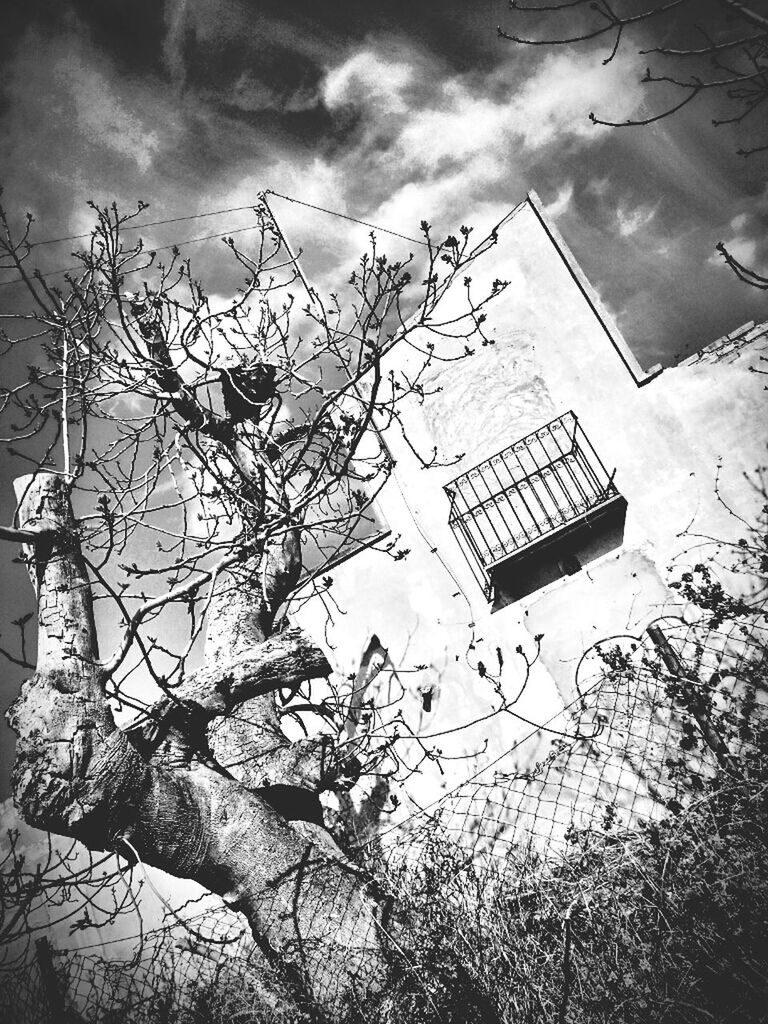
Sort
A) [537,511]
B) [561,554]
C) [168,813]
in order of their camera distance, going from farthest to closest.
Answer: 1. [537,511]
2. [561,554]
3. [168,813]

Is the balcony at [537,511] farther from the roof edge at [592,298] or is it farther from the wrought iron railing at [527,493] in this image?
the roof edge at [592,298]

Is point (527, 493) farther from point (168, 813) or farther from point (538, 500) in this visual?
point (168, 813)

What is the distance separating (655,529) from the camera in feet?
24.3

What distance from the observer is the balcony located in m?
7.81

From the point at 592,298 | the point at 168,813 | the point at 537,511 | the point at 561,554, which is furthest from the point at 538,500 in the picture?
the point at 168,813

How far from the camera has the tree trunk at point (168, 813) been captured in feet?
9.05

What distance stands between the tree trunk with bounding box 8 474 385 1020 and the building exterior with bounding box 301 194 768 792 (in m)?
3.63

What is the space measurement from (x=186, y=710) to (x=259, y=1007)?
185 cm

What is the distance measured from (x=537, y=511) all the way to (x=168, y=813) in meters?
6.74

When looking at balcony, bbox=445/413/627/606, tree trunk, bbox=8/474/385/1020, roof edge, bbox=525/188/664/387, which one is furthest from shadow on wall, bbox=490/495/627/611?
tree trunk, bbox=8/474/385/1020

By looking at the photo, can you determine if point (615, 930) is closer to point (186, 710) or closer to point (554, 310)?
point (186, 710)

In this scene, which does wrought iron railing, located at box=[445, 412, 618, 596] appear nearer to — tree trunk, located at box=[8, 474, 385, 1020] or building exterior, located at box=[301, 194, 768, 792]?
building exterior, located at box=[301, 194, 768, 792]

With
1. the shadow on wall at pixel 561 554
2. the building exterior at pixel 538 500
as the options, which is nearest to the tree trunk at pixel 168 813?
the building exterior at pixel 538 500

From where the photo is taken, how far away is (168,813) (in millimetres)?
3008
